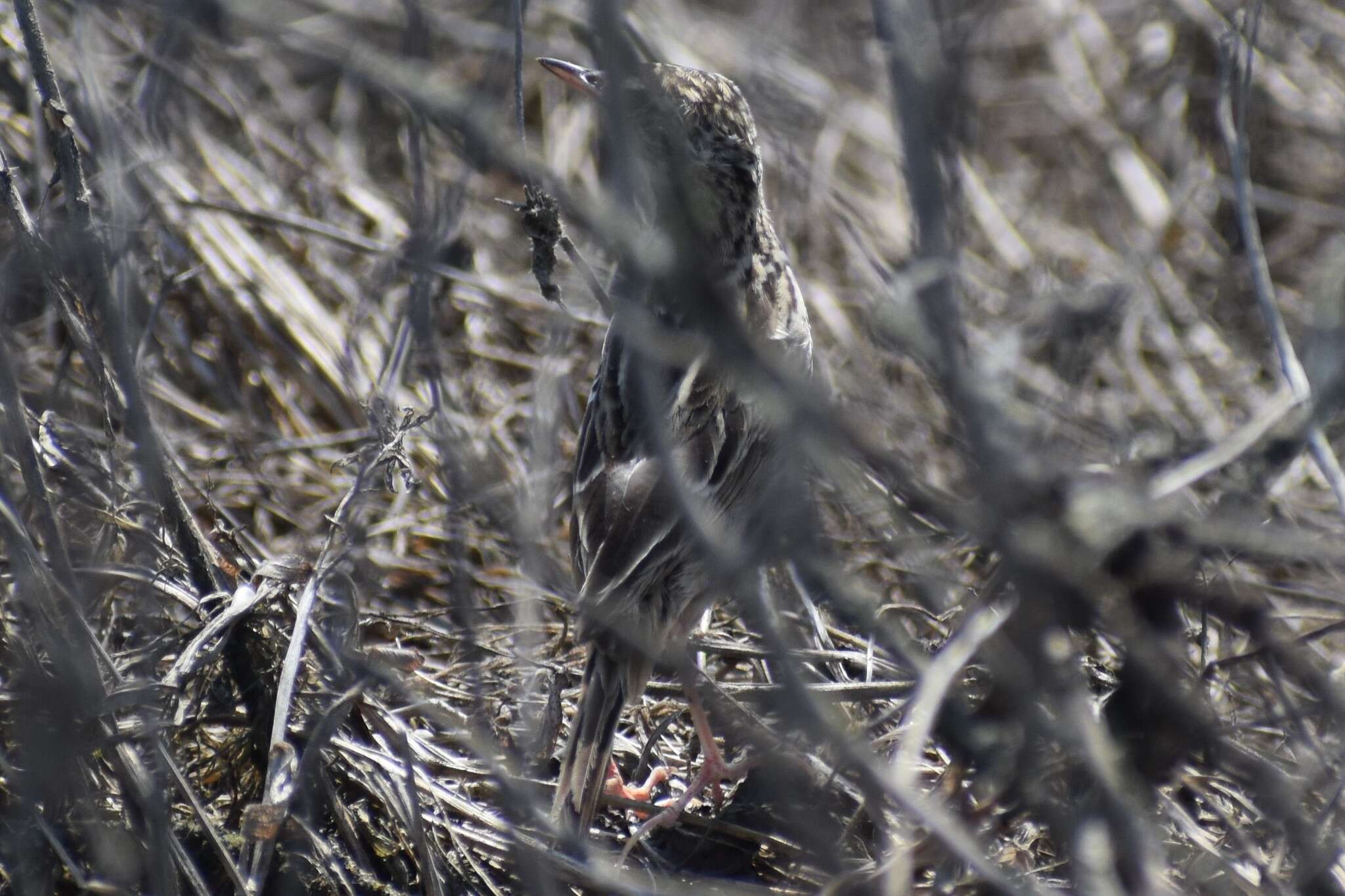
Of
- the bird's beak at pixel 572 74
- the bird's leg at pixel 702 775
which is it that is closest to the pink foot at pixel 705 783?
the bird's leg at pixel 702 775

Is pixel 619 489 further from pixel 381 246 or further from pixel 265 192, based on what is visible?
pixel 265 192

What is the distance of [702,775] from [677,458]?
1115 mm

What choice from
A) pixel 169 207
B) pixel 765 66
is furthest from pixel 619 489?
pixel 169 207

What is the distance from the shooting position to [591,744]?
323 cm

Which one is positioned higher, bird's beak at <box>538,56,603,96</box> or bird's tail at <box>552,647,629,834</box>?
bird's beak at <box>538,56,603,96</box>

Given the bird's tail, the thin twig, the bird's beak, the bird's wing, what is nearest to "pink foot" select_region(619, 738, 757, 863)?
the bird's tail

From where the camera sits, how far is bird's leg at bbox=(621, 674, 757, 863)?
338 cm

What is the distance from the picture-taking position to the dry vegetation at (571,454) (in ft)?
5.57

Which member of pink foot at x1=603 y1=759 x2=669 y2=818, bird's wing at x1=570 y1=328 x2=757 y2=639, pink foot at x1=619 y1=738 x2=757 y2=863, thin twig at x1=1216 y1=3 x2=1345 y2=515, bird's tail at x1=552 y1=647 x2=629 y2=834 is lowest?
pink foot at x1=603 y1=759 x2=669 y2=818

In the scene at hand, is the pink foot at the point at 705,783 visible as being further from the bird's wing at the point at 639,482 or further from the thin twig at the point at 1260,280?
the thin twig at the point at 1260,280

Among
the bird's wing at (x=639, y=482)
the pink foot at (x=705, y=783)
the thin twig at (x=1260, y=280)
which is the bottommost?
the pink foot at (x=705, y=783)

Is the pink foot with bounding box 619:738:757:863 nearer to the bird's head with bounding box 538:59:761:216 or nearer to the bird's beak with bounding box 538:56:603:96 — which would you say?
the bird's head with bounding box 538:59:761:216

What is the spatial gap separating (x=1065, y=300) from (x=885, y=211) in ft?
5.59

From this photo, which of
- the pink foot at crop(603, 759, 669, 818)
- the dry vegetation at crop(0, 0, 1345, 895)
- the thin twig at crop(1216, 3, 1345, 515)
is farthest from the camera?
the pink foot at crop(603, 759, 669, 818)
